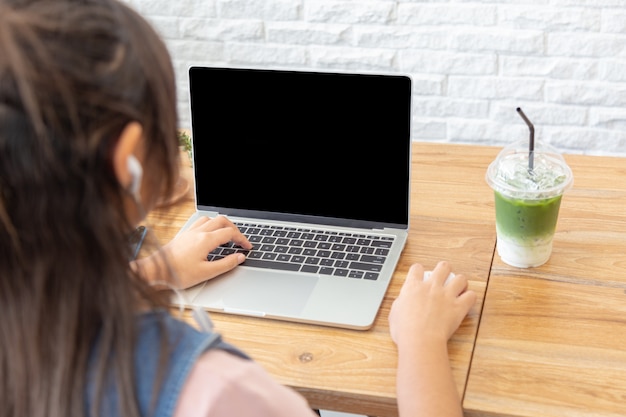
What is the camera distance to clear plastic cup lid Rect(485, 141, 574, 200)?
40.5 inches

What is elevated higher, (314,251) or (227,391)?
(227,391)

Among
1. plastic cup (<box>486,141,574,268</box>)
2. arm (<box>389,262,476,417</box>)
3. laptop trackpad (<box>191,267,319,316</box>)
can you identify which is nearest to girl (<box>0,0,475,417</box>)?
arm (<box>389,262,476,417</box>)

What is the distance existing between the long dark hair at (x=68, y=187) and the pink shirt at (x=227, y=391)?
45 millimetres

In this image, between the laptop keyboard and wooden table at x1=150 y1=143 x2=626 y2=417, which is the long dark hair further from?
the laptop keyboard

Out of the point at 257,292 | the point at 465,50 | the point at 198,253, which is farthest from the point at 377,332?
the point at 465,50

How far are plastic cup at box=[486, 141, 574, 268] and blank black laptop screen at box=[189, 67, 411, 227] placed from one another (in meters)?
0.14

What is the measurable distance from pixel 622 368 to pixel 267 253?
50 cm

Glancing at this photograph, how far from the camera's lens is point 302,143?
1.18 m

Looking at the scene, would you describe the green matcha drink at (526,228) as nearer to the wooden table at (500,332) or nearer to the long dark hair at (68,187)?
the wooden table at (500,332)

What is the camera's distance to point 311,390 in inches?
34.2

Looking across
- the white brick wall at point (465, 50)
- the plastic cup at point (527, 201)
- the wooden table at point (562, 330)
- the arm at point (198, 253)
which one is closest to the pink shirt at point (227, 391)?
the wooden table at point (562, 330)

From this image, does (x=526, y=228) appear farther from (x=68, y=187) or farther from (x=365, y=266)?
(x=68, y=187)

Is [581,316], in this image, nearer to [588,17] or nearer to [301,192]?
[301,192]

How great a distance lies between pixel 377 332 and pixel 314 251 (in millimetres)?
208
